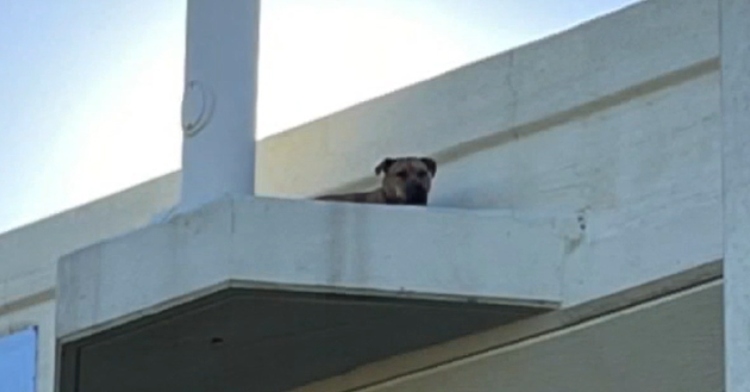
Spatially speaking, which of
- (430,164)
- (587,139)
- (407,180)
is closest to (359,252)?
(407,180)

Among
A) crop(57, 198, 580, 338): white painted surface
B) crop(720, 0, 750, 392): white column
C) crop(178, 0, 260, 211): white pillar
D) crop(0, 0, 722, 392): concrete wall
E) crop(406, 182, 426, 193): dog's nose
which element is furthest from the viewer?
crop(178, 0, 260, 211): white pillar

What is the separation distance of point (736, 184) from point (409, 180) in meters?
1.87

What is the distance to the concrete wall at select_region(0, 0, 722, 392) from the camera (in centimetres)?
1083

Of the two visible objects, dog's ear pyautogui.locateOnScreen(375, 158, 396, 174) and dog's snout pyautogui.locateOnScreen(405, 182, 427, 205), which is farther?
dog's ear pyautogui.locateOnScreen(375, 158, 396, 174)

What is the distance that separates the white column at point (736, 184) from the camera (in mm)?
9898

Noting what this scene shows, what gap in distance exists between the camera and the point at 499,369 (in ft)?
37.8

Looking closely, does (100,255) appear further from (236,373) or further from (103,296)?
(236,373)

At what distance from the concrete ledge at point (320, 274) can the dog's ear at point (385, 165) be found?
598 mm

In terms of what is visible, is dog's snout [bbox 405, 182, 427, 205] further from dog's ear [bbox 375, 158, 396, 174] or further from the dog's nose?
dog's ear [bbox 375, 158, 396, 174]

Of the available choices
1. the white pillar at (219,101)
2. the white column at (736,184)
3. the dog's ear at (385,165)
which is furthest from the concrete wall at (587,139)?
the white pillar at (219,101)

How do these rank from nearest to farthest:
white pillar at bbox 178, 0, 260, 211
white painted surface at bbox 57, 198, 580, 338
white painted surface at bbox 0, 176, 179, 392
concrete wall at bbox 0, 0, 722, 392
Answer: concrete wall at bbox 0, 0, 722, 392, white painted surface at bbox 57, 198, 580, 338, white pillar at bbox 178, 0, 260, 211, white painted surface at bbox 0, 176, 179, 392

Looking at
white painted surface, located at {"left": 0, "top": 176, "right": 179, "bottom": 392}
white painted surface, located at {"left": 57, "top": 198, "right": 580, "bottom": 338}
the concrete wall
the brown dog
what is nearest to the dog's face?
the brown dog

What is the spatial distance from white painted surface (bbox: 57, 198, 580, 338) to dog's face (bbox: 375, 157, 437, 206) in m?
0.33

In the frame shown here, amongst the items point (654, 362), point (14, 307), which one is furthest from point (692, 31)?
point (14, 307)
